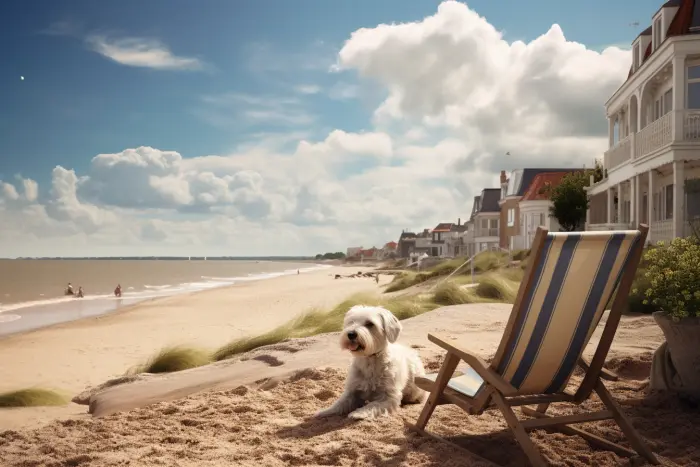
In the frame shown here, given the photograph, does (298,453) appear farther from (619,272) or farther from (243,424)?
(619,272)

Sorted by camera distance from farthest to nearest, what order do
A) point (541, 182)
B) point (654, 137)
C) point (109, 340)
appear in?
1. point (541, 182)
2. point (654, 137)
3. point (109, 340)

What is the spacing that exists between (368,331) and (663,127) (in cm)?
1462

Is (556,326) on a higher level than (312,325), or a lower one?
higher

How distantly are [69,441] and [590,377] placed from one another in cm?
389

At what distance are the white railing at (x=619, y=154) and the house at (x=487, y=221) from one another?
89.6 ft

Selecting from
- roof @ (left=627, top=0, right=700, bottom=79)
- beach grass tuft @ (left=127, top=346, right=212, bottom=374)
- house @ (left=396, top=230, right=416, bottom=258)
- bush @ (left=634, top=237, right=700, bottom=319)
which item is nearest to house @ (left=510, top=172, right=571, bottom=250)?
roof @ (left=627, top=0, right=700, bottom=79)

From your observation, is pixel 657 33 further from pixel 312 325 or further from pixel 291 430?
pixel 291 430

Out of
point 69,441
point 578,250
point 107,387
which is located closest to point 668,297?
point 578,250

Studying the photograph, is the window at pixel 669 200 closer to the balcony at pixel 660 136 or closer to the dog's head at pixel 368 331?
the balcony at pixel 660 136

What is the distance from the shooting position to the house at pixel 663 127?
49.8ft

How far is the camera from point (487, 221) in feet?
166

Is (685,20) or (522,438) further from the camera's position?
(685,20)

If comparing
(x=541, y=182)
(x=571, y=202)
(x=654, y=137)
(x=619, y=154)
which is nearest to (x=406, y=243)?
(x=541, y=182)

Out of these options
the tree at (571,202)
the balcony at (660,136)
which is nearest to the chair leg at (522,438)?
the balcony at (660,136)
